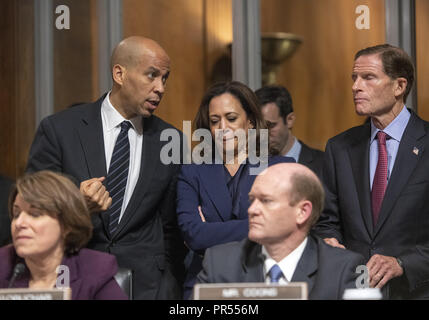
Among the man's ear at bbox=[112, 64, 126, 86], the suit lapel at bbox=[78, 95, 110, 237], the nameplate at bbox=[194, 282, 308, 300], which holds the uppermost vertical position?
the man's ear at bbox=[112, 64, 126, 86]

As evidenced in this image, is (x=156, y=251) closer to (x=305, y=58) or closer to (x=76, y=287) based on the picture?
(x=76, y=287)

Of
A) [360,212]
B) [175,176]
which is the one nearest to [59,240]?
[175,176]

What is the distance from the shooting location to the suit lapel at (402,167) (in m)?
2.99

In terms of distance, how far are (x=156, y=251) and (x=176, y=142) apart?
0.53m

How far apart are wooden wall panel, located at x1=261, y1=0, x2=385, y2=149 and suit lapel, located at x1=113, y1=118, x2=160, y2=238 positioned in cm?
174

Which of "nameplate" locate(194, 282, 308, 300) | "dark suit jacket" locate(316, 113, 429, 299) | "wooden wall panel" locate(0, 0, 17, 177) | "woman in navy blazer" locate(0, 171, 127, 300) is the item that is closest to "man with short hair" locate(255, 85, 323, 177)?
"dark suit jacket" locate(316, 113, 429, 299)

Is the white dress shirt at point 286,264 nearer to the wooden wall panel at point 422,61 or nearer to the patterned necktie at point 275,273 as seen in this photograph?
the patterned necktie at point 275,273

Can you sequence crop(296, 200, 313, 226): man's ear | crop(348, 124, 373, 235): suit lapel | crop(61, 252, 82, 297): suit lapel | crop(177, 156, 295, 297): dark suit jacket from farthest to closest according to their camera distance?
crop(348, 124, 373, 235): suit lapel → crop(177, 156, 295, 297): dark suit jacket → crop(296, 200, 313, 226): man's ear → crop(61, 252, 82, 297): suit lapel

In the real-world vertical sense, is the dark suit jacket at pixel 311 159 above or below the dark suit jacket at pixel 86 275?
above

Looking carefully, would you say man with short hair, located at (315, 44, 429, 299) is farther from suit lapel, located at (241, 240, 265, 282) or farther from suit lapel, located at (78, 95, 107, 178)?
suit lapel, located at (78, 95, 107, 178)

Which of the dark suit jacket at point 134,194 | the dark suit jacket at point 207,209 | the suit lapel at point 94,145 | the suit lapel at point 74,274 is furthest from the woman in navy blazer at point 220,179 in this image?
the suit lapel at point 74,274

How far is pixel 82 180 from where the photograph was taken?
3084mm

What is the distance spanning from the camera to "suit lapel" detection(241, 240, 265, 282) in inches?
91.0

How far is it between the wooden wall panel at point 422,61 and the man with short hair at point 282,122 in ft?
2.29
